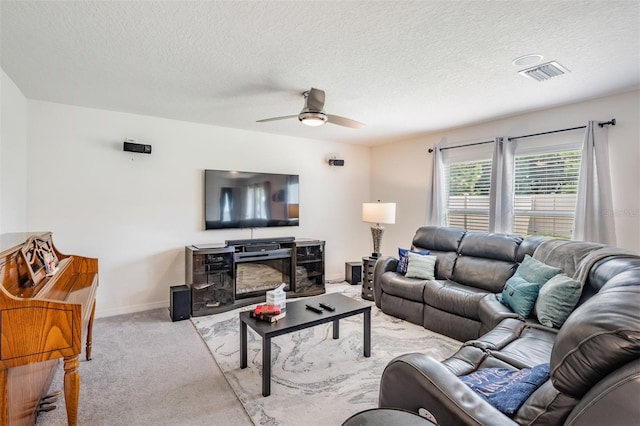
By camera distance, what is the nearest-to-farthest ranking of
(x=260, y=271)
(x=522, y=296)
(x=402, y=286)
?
(x=522, y=296)
(x=402, y=286)
(x=260, y=271)

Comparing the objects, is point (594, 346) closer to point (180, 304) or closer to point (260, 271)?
point (180, 304)

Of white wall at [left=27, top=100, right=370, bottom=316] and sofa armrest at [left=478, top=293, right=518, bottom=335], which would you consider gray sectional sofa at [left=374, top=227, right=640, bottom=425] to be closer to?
sofa armrest at [left=478, top=293, right=518, bottom=335]

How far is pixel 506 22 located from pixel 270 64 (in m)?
1.67

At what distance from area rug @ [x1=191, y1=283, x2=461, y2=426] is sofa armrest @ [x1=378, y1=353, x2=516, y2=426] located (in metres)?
0.82

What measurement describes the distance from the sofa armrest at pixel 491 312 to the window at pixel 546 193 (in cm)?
145

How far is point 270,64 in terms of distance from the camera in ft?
8.24

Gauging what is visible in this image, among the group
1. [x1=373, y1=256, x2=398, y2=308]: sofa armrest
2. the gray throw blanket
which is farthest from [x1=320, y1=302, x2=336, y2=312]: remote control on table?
the gray throw blanket

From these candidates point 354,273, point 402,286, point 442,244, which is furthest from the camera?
point 354,273

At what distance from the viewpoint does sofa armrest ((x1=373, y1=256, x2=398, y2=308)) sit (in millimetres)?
3975

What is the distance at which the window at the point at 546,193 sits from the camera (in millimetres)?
3535

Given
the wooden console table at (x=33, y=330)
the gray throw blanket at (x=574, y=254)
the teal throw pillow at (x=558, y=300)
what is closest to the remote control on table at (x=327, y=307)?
the teal throw pillow at (x=558, y=300)

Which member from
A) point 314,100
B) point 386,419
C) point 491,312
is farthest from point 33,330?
point 491,312

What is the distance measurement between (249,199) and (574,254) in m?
3.83

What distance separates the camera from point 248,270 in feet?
14.5
